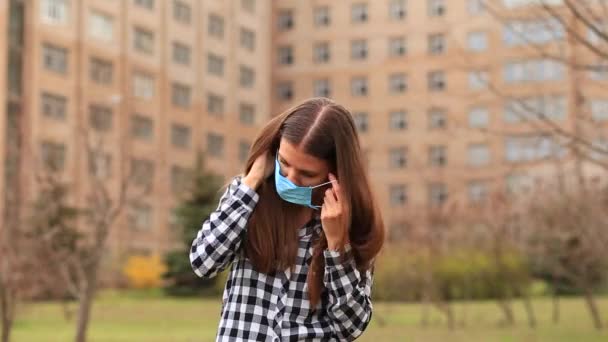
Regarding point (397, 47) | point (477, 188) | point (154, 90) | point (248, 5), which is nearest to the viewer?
point (154, 90)

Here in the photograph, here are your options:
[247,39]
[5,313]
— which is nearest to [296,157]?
[5,313]

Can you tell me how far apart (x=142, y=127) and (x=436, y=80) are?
20732 millimetres

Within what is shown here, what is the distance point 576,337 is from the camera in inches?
762

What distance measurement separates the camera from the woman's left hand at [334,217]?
3.09 m

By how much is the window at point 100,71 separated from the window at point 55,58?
68.9 inches

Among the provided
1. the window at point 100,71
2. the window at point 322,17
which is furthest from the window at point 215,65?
the window at point 322,17

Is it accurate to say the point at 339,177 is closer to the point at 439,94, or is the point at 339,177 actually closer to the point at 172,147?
the point at 172,147

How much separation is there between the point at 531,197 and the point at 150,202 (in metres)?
30.6

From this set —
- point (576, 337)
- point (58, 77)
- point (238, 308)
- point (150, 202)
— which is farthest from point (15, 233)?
point (150, 202)

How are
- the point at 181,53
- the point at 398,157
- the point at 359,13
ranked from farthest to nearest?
the point at 359,13 → the point at 398,157 → the point at 181,53

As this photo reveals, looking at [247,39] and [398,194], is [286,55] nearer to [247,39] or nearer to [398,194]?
[247,39]

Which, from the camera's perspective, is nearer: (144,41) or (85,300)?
(85,300)

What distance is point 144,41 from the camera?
5444cm

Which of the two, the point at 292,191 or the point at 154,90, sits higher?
the point at 154,90
